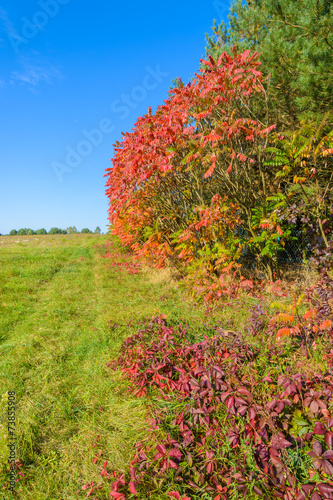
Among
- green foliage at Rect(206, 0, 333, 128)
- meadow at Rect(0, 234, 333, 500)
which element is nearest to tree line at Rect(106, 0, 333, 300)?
green foliage at Rect(206, 0, 333, 128)

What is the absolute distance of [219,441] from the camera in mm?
2049

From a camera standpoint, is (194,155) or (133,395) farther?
(194,155)

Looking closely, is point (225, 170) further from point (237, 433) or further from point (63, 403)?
point (63, 403)

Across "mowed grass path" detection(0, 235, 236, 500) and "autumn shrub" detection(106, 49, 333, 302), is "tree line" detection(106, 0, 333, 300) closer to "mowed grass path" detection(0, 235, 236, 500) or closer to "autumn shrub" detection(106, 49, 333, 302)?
"autumn shrub" detection(106, 49, 333, 302)

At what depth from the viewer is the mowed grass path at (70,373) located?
7.15ft

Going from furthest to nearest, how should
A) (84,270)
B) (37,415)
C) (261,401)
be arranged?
(84,270) < (37,415) < (261,401)

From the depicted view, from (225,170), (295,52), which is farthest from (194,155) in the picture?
(295,52)

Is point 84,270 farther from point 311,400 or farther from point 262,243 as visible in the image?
point 311,400

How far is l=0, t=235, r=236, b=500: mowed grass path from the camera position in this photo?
218 cm

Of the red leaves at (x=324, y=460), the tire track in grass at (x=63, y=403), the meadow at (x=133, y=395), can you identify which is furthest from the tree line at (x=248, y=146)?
the red leaves at (x=324, y=460)

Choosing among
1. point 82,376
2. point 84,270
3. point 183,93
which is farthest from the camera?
point 84,270

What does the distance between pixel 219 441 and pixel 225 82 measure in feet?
14.9

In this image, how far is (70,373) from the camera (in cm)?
343

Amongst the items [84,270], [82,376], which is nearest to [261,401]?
[82,376]
